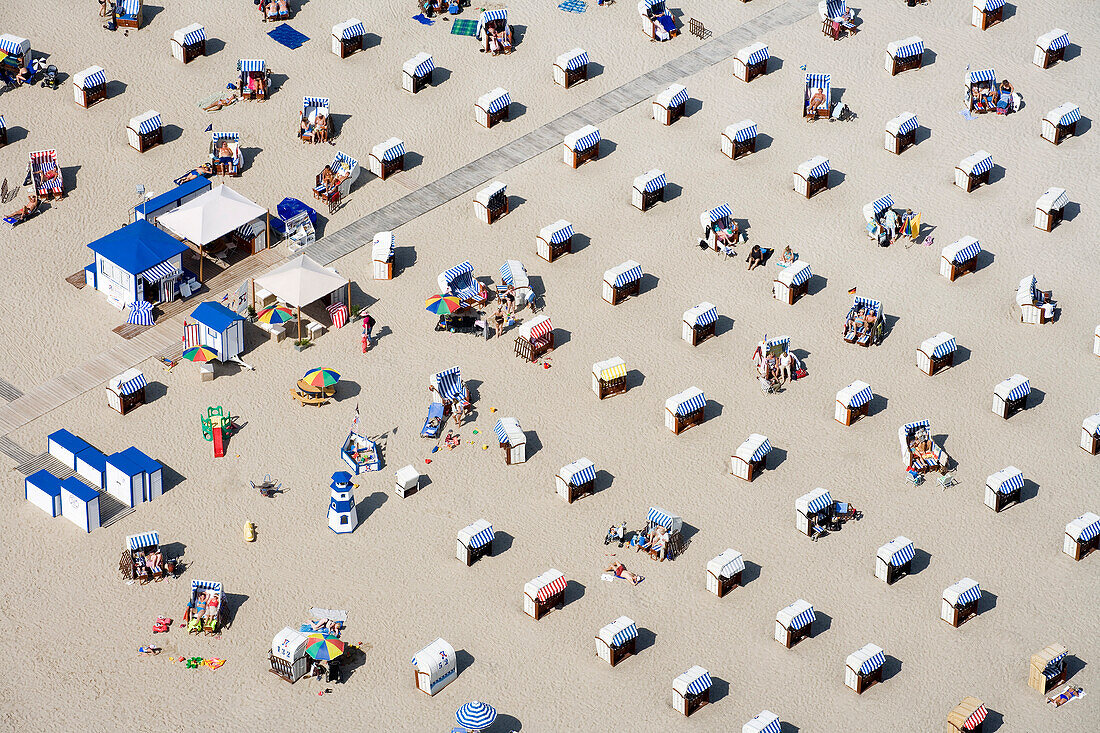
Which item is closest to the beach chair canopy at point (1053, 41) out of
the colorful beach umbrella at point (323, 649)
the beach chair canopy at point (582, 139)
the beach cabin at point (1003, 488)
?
the beach chair canopy at point (582, 139)

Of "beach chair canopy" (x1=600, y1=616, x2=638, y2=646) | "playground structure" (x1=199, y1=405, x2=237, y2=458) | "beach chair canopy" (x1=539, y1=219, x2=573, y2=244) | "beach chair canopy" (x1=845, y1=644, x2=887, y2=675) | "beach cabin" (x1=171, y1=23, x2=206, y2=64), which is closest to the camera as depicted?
"beach chair canopy" (x1=845, y1=644, x2=887, y2=675)

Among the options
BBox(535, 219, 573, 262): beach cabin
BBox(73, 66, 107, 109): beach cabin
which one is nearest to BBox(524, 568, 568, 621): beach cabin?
BBox(535, 219, 573, 262): beach cabin

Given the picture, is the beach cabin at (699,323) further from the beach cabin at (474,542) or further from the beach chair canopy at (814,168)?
the beach cabin at (474,542)

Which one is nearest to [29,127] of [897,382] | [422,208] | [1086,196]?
[422,208]

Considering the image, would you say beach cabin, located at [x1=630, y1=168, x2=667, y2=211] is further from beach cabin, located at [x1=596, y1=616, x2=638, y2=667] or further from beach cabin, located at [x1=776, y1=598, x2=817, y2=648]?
beach cabin, located at [x1=596, y1=616, x2=638, y2=667]

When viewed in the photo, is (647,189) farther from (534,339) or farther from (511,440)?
(511,440)

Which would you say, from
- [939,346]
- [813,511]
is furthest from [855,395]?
[813,511]

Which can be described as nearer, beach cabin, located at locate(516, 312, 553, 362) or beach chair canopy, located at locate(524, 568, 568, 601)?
beach chair canopy, located at locate(524, 568, 568, 601)
